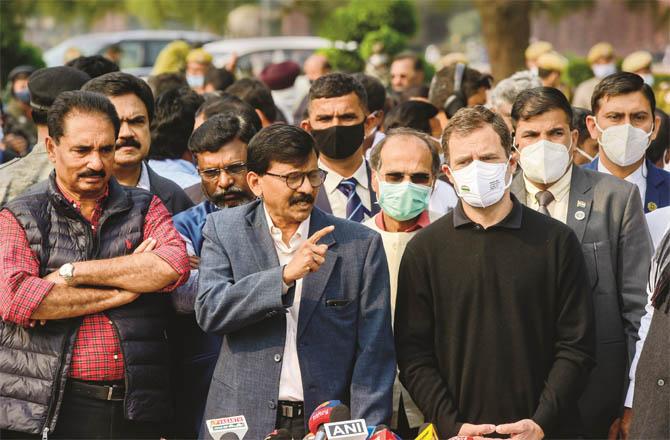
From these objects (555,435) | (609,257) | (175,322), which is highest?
(609,257)

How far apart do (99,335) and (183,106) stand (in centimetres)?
295

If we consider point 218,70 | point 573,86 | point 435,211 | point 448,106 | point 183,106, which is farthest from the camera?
point 573,86

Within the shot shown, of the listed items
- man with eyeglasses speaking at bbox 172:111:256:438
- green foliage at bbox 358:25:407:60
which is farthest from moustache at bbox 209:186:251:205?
green foliage at bbox 358:25:407:60

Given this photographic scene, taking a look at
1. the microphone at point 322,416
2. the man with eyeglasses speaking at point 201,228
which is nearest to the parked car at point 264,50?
the man with eyeglasses speaking at point 201,228

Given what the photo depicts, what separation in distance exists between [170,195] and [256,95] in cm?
282

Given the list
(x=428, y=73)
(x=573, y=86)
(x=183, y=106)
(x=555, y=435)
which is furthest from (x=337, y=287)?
(x=573, y=86)

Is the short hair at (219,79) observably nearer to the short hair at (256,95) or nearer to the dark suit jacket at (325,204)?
the short hair at (256,95)

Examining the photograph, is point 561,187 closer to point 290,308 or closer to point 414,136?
point 414,136

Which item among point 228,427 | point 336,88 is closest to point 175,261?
point 228,427

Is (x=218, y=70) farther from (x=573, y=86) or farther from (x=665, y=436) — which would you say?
(x=573, y=86)

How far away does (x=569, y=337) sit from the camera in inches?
189

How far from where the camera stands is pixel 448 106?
9211 millimetres

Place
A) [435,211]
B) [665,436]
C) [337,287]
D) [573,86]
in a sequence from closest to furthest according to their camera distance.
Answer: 1. [665,436]
2. [337,287]
3. [435,211]
4. [573,86]

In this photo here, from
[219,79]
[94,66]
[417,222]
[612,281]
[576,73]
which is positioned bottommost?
[612,281]
